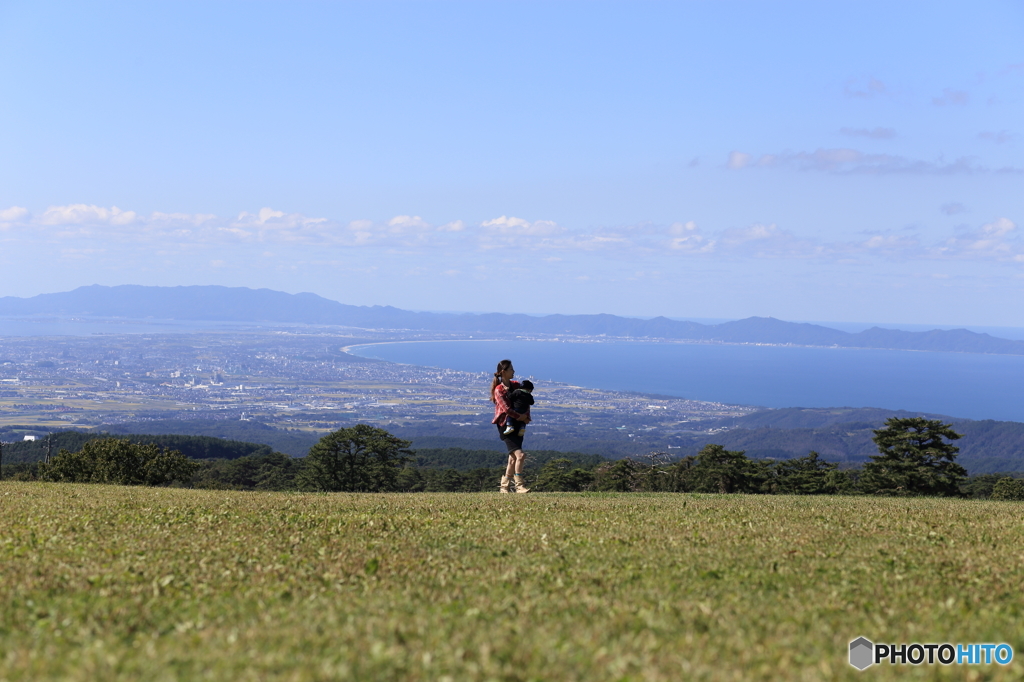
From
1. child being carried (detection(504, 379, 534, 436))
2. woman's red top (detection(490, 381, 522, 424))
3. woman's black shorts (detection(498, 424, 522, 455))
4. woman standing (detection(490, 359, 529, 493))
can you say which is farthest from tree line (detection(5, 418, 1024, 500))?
woman's red top (detection(490, 381, 522, 424))

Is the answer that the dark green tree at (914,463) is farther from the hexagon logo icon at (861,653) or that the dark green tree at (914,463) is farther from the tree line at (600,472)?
the hexagon logo icon at (861,653)

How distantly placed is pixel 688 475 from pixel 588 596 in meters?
46.3

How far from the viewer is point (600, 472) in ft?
183

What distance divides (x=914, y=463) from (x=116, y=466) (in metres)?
43.0

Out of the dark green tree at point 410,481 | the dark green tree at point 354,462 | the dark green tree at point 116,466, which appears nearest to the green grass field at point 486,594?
→ the dark green tree at point 116,466

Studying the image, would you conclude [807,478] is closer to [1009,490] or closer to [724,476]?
[724,476]

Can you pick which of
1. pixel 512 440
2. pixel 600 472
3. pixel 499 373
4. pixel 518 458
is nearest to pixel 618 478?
pixel 600 472

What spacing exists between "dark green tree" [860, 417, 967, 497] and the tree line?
0.06 m

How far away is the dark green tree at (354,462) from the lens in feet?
201

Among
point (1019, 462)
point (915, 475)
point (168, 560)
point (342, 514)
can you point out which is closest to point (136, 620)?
point (168, 560)

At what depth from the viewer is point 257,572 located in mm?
8547

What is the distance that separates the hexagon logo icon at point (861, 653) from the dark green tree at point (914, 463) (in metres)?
43.6

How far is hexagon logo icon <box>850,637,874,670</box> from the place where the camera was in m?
5.65

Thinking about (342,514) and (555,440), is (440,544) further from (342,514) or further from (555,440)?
(555,440)
